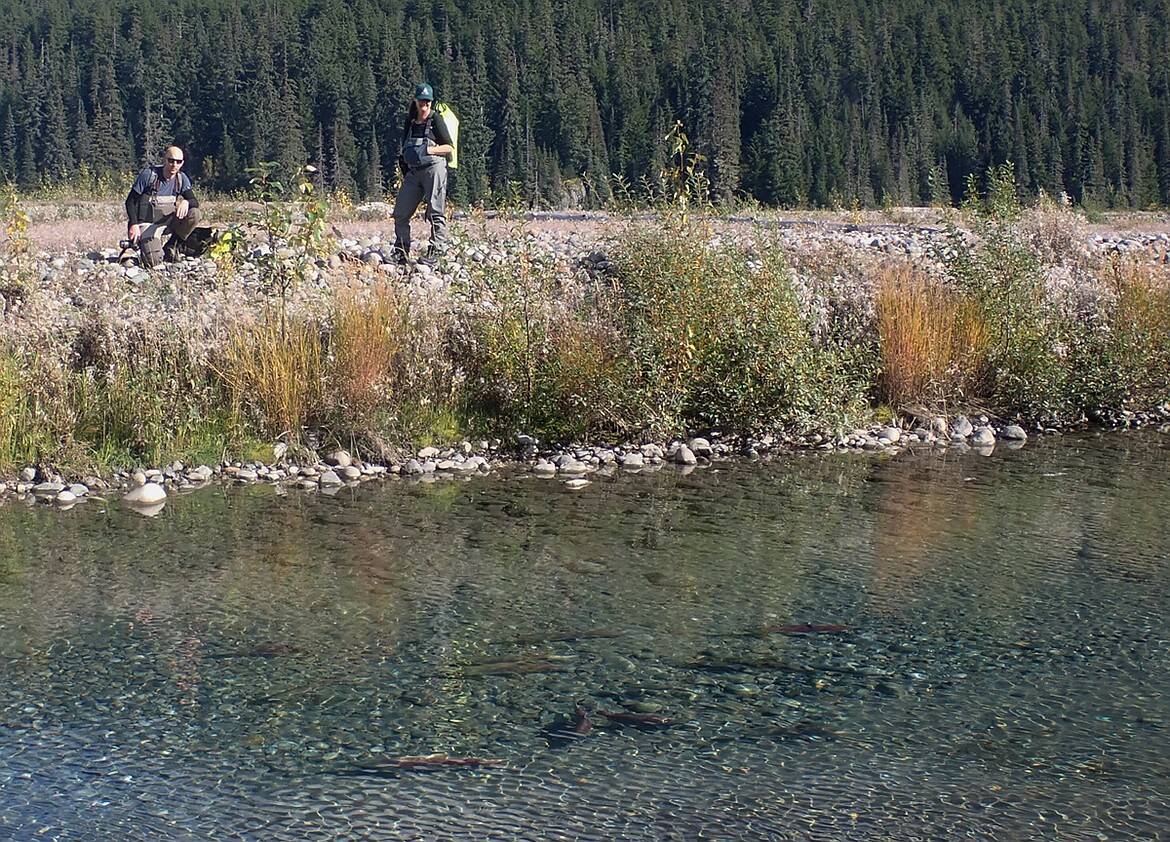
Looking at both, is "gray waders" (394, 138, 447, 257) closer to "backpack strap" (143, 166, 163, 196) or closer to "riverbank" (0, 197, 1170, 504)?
"riverbank" (0, 197, 1170, 504)

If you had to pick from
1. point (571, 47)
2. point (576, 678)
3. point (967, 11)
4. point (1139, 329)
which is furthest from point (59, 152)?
point (576, 678)

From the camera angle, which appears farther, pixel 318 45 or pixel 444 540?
pixel 318 45

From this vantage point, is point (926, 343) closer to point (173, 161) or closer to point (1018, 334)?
point (1018, 334)

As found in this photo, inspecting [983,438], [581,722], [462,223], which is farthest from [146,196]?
[581,722]

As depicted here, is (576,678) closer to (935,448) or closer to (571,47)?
(935,448)

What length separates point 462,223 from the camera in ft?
58.3

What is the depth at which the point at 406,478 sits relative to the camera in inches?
440

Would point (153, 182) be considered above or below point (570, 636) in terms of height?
above

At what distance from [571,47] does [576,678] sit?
157ft

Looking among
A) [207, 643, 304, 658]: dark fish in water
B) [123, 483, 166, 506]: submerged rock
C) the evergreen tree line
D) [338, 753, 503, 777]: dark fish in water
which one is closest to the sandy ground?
[123, 483, 166, 506]: submerged rock

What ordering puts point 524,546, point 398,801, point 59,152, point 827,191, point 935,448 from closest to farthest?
point 398,801, point 524,546, point 935,448, point 827,191, point 59,152

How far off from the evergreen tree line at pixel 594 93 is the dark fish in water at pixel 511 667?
103ft

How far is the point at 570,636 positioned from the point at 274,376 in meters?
4.91

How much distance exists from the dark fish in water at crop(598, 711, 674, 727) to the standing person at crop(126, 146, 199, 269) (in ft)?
32.3
